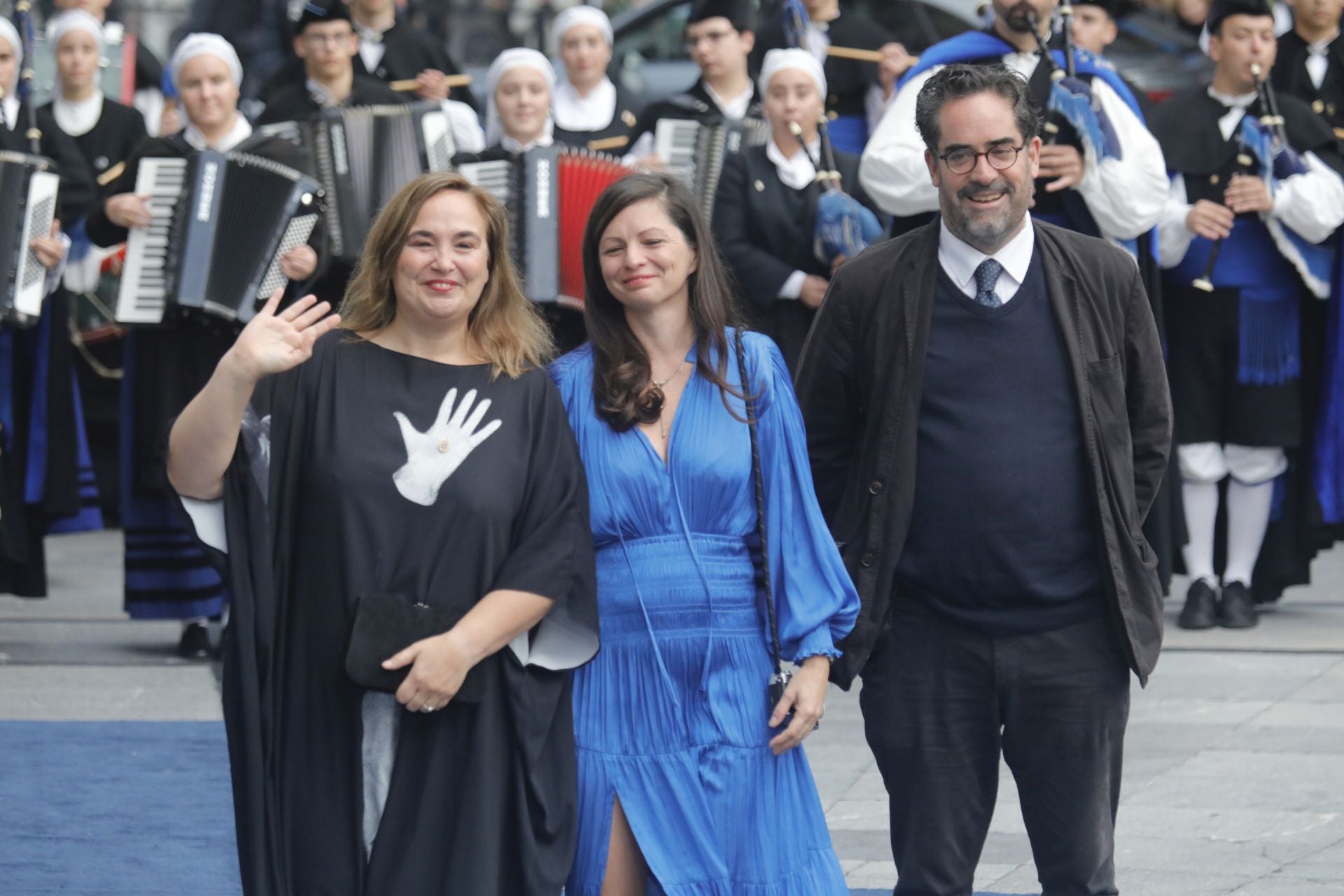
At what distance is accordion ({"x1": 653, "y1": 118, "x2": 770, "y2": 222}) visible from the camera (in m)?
8.15

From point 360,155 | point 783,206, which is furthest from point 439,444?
point 360,155

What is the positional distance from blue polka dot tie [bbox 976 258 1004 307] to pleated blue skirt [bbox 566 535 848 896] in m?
0.65

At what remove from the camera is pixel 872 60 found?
375 inches

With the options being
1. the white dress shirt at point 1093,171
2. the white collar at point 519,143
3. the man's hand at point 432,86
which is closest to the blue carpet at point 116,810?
the white dress shirt at point 1093,171

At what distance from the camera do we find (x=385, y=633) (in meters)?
3.52

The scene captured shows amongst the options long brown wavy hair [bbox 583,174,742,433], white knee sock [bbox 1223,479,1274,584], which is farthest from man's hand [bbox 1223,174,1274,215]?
long brown wavy hair [bbox 583,174,742,433]

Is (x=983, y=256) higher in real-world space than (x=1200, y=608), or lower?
higher

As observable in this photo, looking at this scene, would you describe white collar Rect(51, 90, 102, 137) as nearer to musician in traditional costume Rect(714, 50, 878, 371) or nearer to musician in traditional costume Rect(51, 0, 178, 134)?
musician in traditional costume Rect(51, 0, 178, 134)

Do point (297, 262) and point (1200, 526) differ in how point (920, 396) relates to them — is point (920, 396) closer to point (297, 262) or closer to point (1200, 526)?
point (297, 262)

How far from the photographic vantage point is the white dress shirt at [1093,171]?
6535 millimetres

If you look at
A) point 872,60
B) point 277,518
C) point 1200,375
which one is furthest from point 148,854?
point 872,60

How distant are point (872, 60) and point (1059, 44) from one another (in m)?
2.66

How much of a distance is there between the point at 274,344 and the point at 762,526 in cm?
94

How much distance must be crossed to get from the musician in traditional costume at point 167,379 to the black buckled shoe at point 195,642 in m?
0.10
